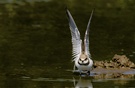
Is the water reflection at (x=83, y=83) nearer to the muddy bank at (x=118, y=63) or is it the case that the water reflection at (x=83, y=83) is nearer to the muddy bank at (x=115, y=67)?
the muddy bank at (x=115, y=67)

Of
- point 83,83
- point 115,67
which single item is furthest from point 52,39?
point 83,83

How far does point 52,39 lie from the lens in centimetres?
2081

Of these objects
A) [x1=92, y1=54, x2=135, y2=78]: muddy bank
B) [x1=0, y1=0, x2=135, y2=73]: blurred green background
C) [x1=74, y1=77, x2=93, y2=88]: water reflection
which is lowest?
[x1=74, y1=77, x2=93, y2=88]: water reflection

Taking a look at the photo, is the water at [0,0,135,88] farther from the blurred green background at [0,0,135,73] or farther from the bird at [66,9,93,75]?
the bird at [66,9,93,75]

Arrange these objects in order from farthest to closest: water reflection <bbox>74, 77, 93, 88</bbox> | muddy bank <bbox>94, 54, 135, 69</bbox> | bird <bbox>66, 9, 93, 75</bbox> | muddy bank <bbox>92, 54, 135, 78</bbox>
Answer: muddy bank <bbox>94, 54, 135, 69</bbox>
muddy bank <bbox>92, 54, 135, 78</bbox>
bird <bbox>66, 9, 93, 75</bbox>
water reflection <bbox>74, 77, 93, 88</bbox>

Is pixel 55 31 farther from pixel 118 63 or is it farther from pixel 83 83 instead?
pixel 83 83

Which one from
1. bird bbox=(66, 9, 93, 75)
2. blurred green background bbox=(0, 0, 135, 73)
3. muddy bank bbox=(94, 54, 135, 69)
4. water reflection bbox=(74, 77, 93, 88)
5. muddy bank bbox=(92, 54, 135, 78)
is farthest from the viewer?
blurred green background bbox=(0, 0, 135, 73)

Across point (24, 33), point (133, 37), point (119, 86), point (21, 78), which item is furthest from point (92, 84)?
point (24, 33)

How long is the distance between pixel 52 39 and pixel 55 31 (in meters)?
1.91

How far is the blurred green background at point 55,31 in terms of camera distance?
17.5m

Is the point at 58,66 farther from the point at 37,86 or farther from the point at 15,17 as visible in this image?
the point at 15,17

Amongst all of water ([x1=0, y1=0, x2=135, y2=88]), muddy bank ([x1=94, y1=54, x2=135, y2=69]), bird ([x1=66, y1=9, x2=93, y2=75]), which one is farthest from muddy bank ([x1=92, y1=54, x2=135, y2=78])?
water ([x1=0, y1=0, x2=135, y2=88])

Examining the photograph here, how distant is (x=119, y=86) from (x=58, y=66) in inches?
117

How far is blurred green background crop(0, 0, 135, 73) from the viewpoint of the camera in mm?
17456
